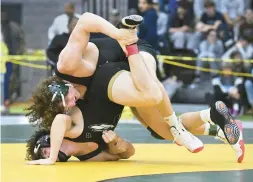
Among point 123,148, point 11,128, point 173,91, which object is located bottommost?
point 173,91

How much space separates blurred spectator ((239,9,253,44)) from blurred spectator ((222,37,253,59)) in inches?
3.4

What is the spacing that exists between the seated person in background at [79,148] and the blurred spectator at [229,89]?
7.24m

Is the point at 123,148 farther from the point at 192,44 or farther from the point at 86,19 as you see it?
the point at 192,44

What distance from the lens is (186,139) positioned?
650 cm

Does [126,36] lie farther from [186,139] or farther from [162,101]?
[186,139]

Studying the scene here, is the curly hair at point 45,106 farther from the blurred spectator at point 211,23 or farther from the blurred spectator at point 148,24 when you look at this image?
the blurred spectator at point 211,23

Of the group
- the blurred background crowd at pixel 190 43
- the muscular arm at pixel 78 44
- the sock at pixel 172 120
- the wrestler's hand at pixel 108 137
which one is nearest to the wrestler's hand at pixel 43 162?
the wrestler's hand at pixel 108 137

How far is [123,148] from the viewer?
661 cm

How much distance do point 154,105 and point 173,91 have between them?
8.70 metres

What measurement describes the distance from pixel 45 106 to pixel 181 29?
928 centimetres

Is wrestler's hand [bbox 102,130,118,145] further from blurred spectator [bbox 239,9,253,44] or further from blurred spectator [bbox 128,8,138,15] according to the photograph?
blurred spectator [bbox 128,8,138,15]

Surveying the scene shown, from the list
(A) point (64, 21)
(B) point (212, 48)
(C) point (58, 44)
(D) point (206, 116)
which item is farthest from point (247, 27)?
(D) point (206, 116)

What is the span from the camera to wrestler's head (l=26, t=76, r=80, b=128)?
636 centimetres

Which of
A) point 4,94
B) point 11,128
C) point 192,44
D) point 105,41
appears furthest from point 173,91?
point 105,41
